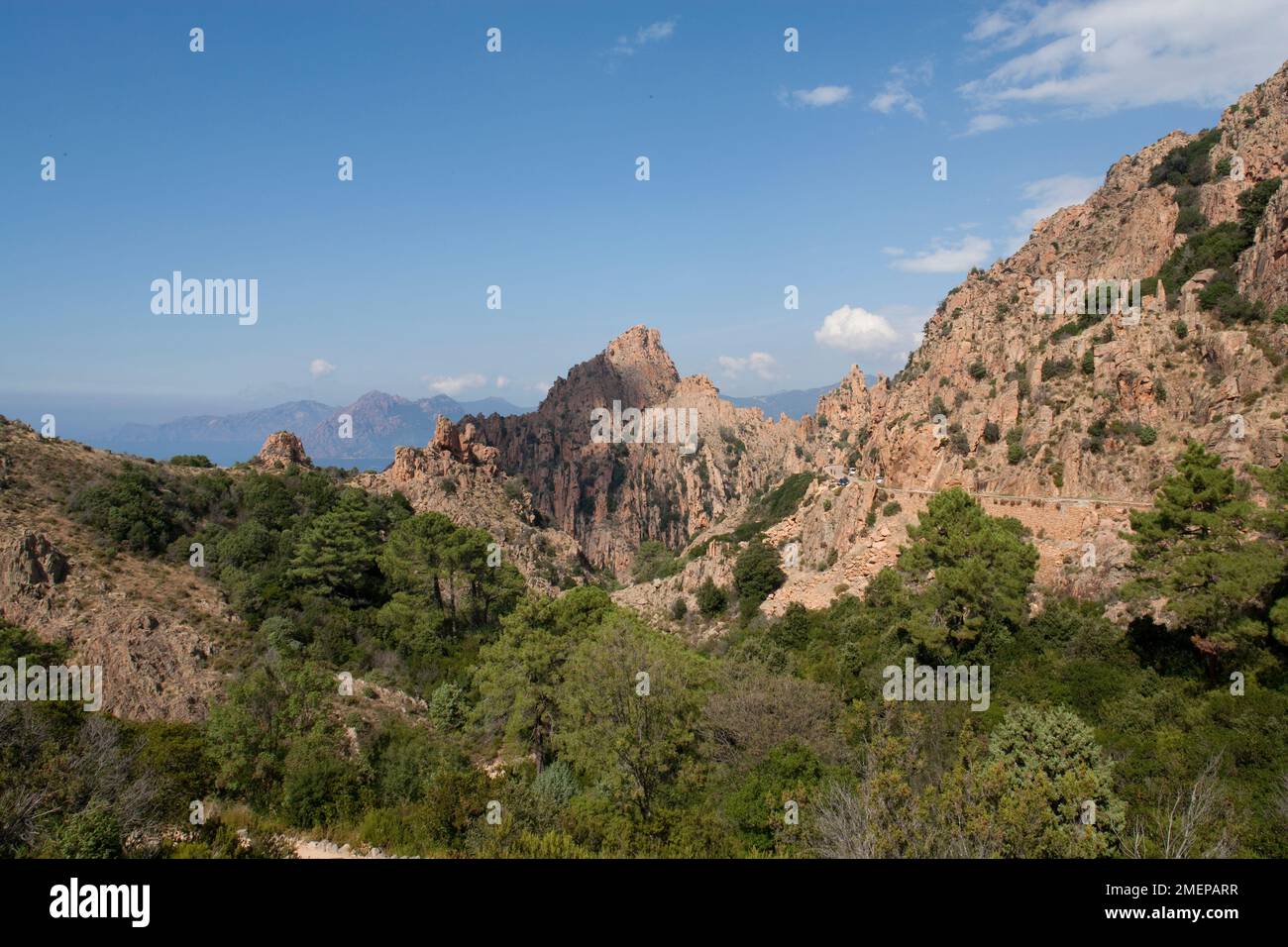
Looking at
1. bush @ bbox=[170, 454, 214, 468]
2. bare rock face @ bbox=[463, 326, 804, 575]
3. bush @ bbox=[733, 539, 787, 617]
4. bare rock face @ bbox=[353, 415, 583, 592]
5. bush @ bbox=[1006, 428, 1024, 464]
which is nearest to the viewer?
bush @ bbox=[1006, 428, 1024, 464]

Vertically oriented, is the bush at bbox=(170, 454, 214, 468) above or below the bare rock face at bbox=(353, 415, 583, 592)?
above

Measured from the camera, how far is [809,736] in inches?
807

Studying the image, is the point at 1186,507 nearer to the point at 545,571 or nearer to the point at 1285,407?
the point at 1285,407

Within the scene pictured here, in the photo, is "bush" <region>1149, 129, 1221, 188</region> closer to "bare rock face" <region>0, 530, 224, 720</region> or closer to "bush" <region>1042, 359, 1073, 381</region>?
"bush" <region>1042, 359, 1073, 381</region>

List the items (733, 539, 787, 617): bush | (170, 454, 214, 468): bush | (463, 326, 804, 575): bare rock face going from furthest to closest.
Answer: (463, 326, 804, 575): bare rock face, (170, 454, 214, 468): bush, (733, 539, 787, 617): bush

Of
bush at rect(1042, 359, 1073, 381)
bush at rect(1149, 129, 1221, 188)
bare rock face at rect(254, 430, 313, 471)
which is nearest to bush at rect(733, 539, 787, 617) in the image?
bush at rect(1042, 359, 1073, 381)

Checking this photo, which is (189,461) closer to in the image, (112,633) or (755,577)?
(112,633)

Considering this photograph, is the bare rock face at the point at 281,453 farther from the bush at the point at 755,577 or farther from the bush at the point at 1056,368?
the bush at the point at 1056,368

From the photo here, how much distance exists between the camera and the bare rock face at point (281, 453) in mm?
56656

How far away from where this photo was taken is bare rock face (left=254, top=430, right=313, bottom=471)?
2231 inches

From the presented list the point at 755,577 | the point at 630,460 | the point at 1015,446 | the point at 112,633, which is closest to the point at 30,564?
the point at 112,633
